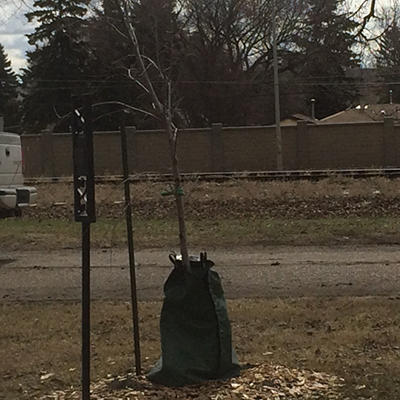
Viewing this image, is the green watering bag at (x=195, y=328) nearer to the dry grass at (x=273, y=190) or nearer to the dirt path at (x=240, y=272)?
the dirt path at (x=240, y=272)

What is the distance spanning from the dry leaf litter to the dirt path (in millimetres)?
3142

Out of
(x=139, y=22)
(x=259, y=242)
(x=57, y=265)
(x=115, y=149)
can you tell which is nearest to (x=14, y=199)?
(x=57, y=265)

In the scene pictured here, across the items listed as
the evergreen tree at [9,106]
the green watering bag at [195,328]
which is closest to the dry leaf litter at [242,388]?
the green watering bag at [195,328]

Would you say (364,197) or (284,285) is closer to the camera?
(284,285)

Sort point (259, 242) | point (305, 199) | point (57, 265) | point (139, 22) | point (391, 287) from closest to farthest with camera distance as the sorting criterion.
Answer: point (139, 22), point (391, 287), point (57, 265), point (259, 242), point (305, 199)

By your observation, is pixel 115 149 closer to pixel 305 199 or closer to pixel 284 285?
pixel 305 199

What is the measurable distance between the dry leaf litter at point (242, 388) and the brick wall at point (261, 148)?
105ft

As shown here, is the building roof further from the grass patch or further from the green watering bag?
the green watering bag

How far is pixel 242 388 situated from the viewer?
4.64 m

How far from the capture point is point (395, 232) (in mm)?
12867

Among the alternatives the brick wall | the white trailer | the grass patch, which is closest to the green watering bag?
the grass patch

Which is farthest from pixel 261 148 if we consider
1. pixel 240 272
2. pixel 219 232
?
pixel 240 272

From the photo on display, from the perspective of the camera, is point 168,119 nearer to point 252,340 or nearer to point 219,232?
point 252,340

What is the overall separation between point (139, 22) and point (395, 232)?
25.6 feet
